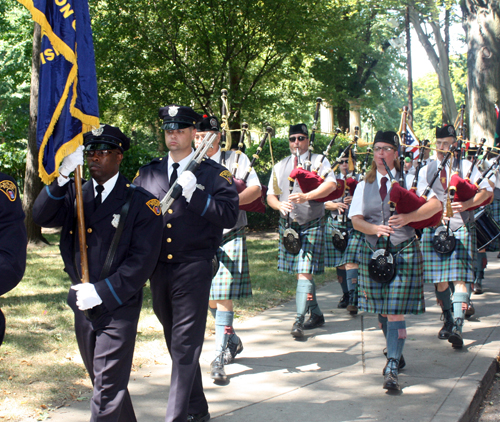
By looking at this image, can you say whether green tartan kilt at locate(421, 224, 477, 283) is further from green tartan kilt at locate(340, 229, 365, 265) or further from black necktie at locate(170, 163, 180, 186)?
black necktie at locate(170, 163, 180, 186)

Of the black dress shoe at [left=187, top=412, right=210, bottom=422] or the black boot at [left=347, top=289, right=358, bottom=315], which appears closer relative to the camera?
the black dress shoe at [left=187, top=412, right=210, bottom=422]

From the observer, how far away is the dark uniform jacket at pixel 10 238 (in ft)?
8.23

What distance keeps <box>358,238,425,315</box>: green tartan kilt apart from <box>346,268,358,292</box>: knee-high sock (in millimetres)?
2462

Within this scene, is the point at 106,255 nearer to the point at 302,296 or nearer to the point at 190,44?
the point at 302,296

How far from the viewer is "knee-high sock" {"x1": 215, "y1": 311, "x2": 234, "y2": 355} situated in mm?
4797

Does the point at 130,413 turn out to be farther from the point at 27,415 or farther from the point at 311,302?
the point at 311,302

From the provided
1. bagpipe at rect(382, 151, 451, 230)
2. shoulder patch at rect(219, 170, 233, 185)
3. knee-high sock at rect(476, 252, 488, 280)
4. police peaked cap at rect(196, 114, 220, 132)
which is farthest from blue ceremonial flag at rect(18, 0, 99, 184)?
knee-high sock at rect(476, 252, 488, 280)

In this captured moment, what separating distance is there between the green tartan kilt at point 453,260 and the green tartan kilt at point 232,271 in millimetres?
2127

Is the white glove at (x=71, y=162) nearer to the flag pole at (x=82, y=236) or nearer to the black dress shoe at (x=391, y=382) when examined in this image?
the flag pole at (x=82, y=236)

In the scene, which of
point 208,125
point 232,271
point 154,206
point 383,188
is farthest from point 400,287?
point 154,206

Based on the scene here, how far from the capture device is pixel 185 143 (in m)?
3.78

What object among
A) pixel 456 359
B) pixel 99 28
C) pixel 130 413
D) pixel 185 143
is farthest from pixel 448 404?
pixel 99 28

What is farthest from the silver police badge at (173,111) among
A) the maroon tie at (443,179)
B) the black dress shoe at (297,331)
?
the maroon tie at (443,179)

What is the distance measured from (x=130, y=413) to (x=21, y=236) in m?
1.11
